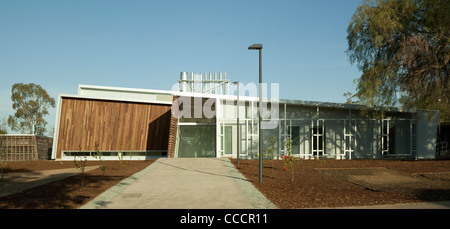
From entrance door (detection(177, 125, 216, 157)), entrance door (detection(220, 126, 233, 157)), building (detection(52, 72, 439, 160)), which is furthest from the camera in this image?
entrance door (detection(177, 125, 216, 157))

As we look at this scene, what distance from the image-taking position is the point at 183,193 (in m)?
10.1

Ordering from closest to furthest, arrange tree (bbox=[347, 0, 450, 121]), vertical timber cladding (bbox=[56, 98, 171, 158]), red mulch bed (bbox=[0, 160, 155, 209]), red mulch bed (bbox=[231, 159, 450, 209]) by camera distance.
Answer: red mulch bed (bbox=[0, 160, 155, 209]) < red mulch bed (bbox=[231, 159, 450, 209]) < tree (bbox=[347, 0, 450, 121]) < vertical timber cladding (bbox=[56, 98, 171, 158])

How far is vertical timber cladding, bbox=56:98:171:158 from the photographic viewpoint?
2475 centimetres

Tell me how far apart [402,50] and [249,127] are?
10.5 m

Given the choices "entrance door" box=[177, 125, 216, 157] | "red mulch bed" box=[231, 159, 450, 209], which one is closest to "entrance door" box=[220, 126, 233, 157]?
"entrance door" box=[177, 125, 216, 157]

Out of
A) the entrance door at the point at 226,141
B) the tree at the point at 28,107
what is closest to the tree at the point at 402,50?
the entrance door at the point at 226,141

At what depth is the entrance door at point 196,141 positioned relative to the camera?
2592 cm

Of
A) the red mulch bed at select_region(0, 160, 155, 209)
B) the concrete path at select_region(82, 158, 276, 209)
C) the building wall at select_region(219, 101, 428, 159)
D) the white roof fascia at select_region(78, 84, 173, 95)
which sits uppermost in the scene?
the white roof fascia at select_region(78, 84, 173, 95)

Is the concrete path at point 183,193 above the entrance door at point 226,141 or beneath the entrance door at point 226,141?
beneath

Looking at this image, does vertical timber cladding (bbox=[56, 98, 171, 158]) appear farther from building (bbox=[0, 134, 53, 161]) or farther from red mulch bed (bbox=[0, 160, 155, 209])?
red mulch bed (bbox=[0, 160, 155, 209])

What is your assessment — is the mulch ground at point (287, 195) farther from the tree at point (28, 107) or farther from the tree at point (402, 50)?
the tree at point (28, 107)

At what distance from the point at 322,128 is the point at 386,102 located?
200 inches

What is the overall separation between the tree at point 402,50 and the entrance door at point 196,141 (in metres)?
10.8

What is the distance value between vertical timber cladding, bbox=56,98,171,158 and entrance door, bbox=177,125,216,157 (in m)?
1.35
